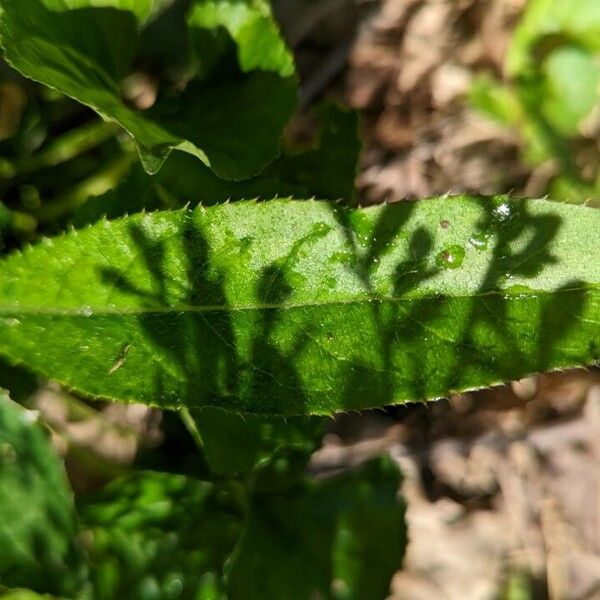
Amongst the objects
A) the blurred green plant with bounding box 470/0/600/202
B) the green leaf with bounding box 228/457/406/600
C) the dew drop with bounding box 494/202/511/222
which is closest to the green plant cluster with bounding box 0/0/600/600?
the dew drop with bounding box 494/202/511/222

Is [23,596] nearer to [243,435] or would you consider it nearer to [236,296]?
[243,435]

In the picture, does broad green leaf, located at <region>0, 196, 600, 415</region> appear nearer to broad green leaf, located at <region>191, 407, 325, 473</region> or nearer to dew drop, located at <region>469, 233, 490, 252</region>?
dew drop, located at <region>469, 233, 490, 252</region>

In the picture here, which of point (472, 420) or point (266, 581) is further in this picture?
point (472, 420)

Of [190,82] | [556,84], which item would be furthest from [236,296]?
[556,84]

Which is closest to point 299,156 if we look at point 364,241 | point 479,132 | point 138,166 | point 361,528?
point 138,166

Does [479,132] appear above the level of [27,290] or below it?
below

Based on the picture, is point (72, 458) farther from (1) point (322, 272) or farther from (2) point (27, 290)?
(1) point (322, 272)
